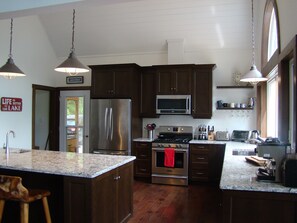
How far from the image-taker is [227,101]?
581cm

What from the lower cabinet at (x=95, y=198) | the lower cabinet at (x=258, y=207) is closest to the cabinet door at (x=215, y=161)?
the lower cabinet at (x=95, y=198)

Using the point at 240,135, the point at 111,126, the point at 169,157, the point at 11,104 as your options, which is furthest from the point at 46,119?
the point at 240,135

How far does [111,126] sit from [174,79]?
164 cm

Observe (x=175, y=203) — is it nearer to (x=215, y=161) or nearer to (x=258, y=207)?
(x=215, y=161)

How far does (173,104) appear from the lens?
564 cm

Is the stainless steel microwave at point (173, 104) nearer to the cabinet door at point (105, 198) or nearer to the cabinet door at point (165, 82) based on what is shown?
the cabinet door at point (165, 82)

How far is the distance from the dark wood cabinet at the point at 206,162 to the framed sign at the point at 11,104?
3.69 m

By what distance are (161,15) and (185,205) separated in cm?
366

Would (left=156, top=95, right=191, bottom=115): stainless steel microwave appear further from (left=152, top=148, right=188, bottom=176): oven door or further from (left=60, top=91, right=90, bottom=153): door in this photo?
(left=60, top=91, right=90, bottom=153): door

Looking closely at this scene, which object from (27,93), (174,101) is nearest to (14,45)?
(27,93)

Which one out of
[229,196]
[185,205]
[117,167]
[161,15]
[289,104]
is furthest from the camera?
[161,15]

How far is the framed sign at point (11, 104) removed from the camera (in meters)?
5.31

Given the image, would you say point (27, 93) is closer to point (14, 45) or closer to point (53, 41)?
point (14, 45)

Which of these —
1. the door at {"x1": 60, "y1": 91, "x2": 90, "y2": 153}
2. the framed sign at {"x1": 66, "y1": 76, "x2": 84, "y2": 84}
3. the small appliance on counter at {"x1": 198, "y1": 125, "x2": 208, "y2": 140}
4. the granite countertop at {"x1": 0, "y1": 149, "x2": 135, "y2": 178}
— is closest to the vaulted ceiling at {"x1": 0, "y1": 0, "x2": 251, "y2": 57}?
the framed sign at {"x1": 66, "y1": 76, "x2": 84, "y2": 84}
